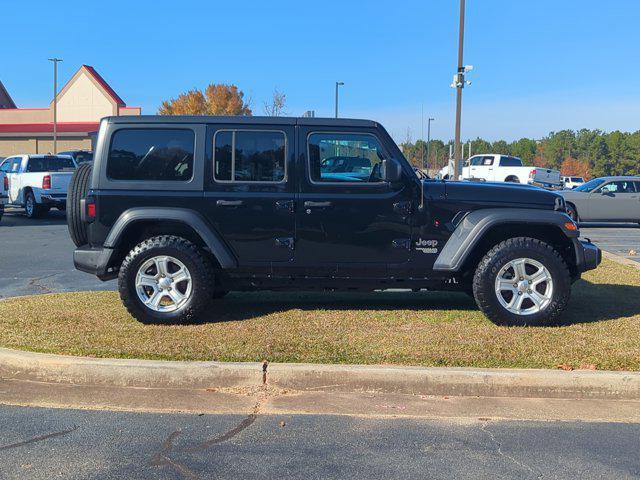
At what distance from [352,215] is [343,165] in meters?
0.51

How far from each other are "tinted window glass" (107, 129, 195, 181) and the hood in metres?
2.58

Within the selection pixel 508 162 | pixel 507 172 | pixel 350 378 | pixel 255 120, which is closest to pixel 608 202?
pixel 507 172

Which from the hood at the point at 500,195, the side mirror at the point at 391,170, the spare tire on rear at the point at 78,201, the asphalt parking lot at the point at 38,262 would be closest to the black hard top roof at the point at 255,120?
the side mirror at the point at 391,170

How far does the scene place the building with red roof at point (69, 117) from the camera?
46.8 meters

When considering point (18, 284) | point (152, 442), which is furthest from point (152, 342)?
point (18, 284)

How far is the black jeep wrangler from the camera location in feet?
19.5

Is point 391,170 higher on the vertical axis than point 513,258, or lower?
higher

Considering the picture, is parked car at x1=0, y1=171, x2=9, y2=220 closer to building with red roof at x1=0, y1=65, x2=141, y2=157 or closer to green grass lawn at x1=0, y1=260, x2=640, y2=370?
green grass lawn at x1=0, y1=260, x2=640, y2=370

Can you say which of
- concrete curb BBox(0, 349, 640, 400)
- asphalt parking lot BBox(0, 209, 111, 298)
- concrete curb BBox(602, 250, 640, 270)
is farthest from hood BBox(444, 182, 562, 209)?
asphalt parking lot BBox(0, 209, 111, 298)

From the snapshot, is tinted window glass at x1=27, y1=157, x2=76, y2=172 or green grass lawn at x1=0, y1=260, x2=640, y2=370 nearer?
green grass lawn at x1=0, y1=260, x2=640, y2=370

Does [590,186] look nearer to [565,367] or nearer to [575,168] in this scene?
[565,367]

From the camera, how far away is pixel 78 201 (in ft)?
20.3

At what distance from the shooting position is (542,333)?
5.78 meters

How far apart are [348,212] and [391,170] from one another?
0.57 m
